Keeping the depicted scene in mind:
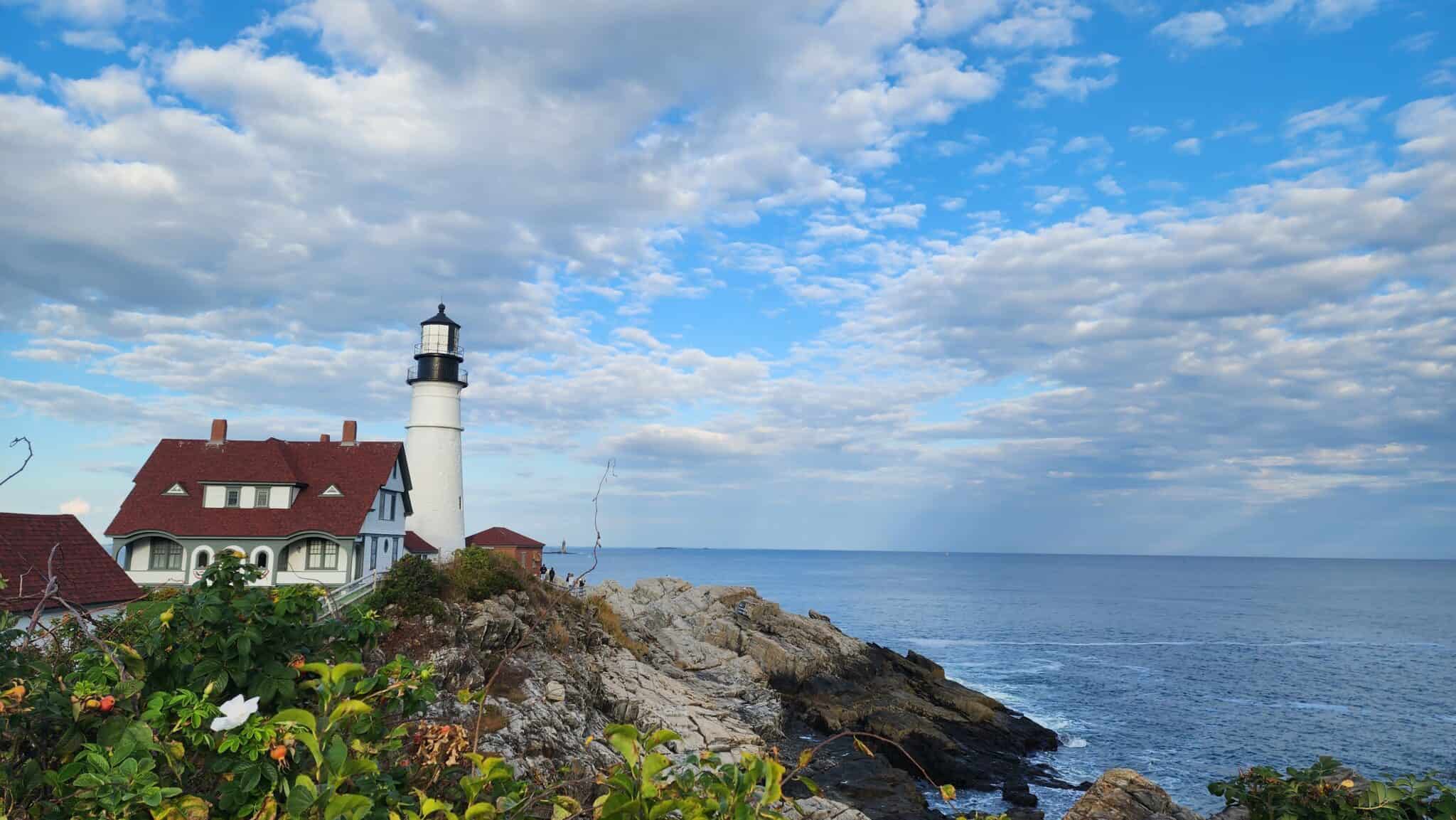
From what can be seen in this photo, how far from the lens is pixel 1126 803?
51.0ft

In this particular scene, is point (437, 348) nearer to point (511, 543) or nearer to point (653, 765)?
point (511, 543)

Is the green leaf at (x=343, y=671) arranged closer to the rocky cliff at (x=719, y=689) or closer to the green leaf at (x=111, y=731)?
the green leaf at (x=111, y=731)

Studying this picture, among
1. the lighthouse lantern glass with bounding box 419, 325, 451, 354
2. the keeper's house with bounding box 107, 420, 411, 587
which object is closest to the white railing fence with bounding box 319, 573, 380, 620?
the keeper's house with bounding box 107, 420, 411, 587

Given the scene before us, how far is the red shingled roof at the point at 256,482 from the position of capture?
3178 centimetres

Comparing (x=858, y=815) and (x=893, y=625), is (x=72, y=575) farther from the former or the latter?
(x=893, y=625)

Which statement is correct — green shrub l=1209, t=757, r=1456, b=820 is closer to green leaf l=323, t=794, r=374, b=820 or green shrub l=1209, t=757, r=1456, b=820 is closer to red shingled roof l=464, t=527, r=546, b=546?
green leaf l=323, t=794, r=374, b=820

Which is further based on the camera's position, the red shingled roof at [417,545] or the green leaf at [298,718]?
the red shingled roof at [417,545]

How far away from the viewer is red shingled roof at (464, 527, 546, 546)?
43344 mm

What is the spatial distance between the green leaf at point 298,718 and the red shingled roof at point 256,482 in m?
31.8

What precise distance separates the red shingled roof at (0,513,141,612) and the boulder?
20.9m

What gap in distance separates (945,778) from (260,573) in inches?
1130

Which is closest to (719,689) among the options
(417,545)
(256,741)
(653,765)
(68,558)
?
(417,545)

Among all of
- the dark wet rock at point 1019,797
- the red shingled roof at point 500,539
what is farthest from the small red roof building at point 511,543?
the dark wet rock at point 1019,797

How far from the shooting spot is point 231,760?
328 cm
